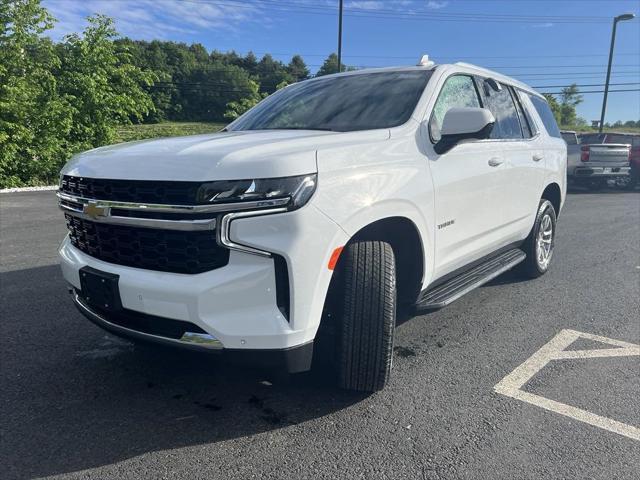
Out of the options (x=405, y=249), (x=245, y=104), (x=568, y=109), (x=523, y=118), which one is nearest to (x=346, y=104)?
(x=405, y=249)

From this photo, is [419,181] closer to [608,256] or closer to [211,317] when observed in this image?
[211,317]

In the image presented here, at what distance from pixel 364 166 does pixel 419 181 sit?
0.50m

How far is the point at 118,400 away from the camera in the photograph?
2717 mm

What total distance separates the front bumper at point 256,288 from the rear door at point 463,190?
1.09m

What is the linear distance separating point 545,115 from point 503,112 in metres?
1.43

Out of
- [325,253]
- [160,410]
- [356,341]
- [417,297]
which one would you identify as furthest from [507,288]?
[160,410]

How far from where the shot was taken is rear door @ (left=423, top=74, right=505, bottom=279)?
3094 millimetres

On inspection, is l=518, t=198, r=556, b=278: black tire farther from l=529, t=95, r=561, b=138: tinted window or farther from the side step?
l=529, t=95, r=561, b=138: tinted window

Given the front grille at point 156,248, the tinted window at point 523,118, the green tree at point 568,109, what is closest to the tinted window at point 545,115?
the tinted window at point 523,118

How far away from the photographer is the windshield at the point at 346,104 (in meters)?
3.16

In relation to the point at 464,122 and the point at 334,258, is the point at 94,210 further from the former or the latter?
the point at 464,122

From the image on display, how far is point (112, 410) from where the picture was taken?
262cm

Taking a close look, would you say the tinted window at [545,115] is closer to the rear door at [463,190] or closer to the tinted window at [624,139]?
the rear door at [463,190]

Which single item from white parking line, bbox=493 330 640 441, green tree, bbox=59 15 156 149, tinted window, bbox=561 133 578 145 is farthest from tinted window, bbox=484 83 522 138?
tinted window, bbox=561 133 578 145
